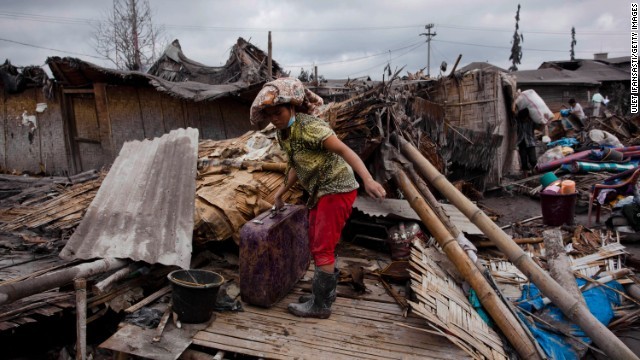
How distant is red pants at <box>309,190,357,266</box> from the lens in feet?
11.2

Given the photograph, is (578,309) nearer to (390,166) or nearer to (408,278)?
(408,278)

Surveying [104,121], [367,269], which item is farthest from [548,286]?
[104,121]

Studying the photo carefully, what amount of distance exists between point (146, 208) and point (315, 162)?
233 centimetres

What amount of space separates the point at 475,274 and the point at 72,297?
12.2 ft

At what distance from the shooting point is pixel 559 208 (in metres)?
6.54

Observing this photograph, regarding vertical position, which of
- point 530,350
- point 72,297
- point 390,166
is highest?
point 390,166

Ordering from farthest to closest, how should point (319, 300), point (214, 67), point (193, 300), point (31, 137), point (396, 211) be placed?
point (214, 67), point (31, 137), point (396, 211), point (319, 300), point (193, 300)

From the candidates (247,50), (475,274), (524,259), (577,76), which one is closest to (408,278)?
(475,274)

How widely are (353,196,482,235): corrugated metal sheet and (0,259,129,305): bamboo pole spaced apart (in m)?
2.98

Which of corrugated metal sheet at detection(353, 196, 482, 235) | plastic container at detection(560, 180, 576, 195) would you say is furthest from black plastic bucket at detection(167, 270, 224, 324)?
plastic container at detection(560, 180, 576, 195)

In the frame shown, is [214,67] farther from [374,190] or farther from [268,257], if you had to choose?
[374,190]

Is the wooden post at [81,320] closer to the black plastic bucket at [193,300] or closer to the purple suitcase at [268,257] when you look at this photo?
the black plastic bucket at [193,300]

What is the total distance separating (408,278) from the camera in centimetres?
429

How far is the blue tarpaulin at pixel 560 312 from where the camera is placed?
358 cm
